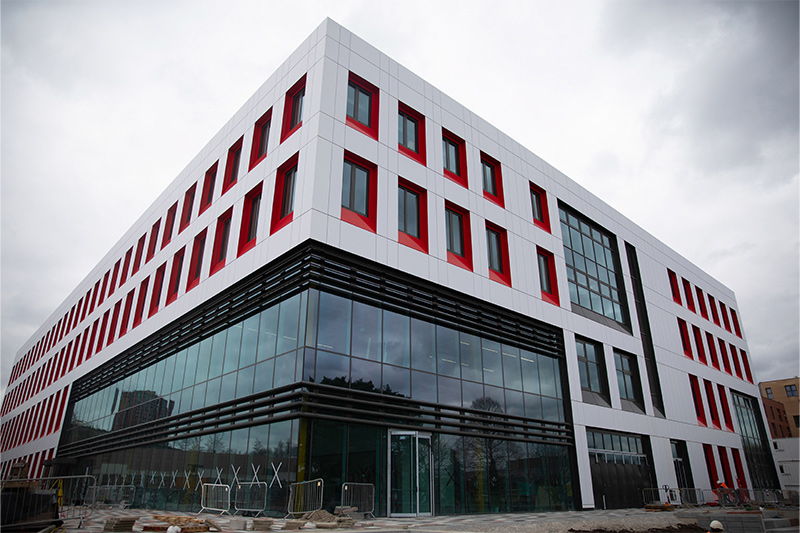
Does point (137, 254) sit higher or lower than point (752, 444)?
higher

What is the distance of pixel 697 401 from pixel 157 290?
37892 millimetres

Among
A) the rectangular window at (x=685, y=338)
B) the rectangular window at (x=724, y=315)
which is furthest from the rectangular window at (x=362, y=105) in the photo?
the rectangular window at (x=724, y=315)

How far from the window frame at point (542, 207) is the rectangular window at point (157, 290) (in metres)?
21.7

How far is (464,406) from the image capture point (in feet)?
69.7

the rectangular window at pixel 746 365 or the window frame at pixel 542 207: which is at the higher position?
the window frame at pixel 542 207

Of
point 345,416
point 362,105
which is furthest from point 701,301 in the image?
point 345,416

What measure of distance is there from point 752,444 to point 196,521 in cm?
4612

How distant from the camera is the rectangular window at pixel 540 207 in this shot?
97.0ft

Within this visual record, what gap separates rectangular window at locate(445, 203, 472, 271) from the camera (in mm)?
23297

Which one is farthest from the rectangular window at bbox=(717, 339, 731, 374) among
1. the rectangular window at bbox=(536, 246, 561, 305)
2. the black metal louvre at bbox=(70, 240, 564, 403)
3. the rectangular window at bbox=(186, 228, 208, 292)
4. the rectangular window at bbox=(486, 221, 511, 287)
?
the rectangular window at bbox=(186, 228, 208, 292)

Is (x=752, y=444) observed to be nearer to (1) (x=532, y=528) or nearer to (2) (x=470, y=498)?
(2) (x=470, y=498)

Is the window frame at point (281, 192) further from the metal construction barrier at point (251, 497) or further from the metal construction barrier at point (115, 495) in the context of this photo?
the metal construction barrier at point (115, 495)

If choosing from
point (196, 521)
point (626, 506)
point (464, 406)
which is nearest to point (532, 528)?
point (464, 406)

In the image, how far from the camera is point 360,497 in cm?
1644
